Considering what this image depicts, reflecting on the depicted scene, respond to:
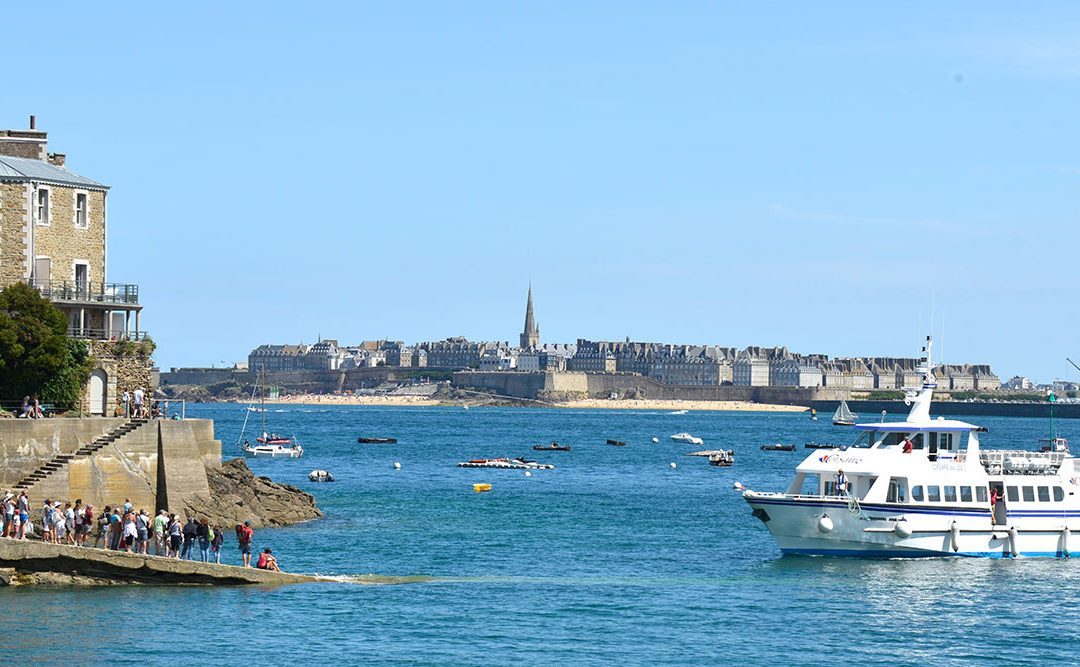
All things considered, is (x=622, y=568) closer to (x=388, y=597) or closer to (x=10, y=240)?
(x=388, y=597)

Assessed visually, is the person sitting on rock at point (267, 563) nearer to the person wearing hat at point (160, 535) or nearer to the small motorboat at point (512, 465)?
the person wearing hat at point (160, 535)

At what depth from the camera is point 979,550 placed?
52969mm

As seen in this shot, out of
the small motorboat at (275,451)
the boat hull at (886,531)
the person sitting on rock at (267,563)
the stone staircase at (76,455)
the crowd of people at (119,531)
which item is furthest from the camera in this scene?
the small motorboat at (275,451)

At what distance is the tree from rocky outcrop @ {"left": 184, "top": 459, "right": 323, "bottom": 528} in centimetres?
573

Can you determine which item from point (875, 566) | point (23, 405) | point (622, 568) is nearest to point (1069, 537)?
point (875, 566)

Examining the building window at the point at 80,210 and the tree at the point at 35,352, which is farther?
the building window at the point at 80,210

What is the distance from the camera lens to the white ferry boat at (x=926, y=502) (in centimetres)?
5228

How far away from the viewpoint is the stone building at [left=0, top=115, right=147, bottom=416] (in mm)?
57875

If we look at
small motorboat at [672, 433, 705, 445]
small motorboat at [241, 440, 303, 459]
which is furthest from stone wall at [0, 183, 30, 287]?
small motorboat at [672, 433, 705, 445]

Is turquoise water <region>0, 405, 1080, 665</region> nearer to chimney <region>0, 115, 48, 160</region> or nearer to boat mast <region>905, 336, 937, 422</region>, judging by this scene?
boat mast <region>905, 336, 937, 422</region>

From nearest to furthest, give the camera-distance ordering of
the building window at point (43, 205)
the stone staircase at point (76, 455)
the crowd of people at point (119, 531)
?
the crowd of people at point (119, 531)
the stone staircase at point (76, 455)
the building window at point (43, 205)

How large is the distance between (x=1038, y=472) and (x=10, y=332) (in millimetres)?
32584

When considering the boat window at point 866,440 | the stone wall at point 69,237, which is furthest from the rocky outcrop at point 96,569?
the boat window at point 866,440

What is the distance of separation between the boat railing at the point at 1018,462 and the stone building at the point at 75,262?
28072 mm
